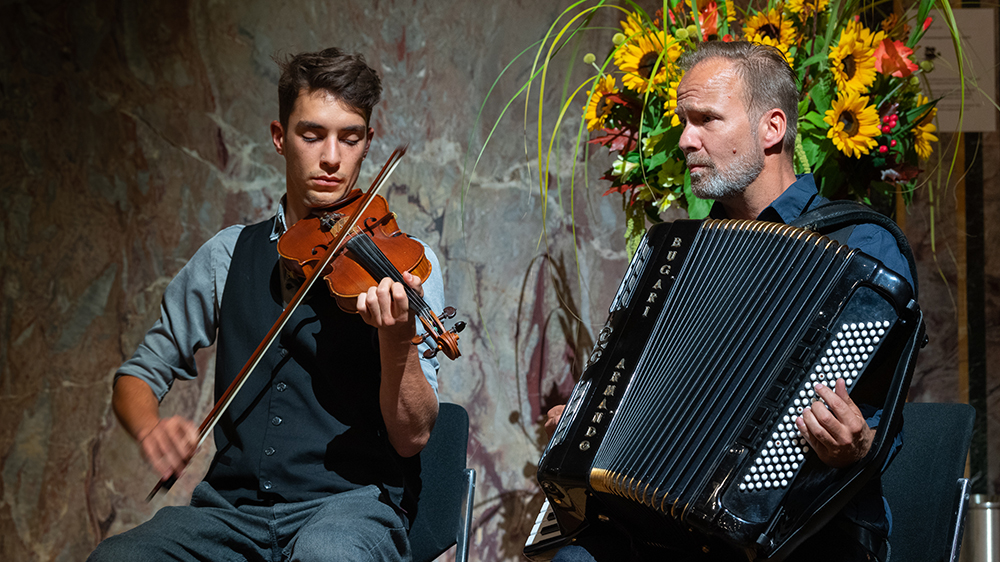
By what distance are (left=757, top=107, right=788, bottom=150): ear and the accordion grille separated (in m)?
0.31

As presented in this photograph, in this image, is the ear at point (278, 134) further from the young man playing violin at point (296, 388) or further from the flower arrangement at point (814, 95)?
the flower arrangement at point (814, 95)

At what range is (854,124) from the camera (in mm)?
1616

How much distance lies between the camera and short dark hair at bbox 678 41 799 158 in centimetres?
154

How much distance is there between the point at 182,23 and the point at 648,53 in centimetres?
129

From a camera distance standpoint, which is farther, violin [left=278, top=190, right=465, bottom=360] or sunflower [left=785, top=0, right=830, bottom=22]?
sunflower [left=785, top=0, right=830, bottom=22]

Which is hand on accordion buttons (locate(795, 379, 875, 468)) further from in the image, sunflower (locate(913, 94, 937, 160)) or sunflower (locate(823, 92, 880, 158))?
sunflower (locate(913, 94, 937, 160))

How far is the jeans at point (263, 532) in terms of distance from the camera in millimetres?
1311

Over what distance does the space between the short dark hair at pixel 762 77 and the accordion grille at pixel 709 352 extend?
34cm

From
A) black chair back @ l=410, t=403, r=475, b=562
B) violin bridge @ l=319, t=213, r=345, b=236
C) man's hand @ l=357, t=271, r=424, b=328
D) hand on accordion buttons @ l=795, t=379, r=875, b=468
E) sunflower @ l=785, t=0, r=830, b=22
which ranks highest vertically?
sunflower @ l=785, t=0, r=830, b=22

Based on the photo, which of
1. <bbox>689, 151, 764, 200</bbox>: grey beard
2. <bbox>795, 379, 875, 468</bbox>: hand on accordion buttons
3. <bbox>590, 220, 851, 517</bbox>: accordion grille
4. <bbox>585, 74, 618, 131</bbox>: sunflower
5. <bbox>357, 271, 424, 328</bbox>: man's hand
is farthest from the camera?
<bbox>585, 74, 618, 131</bbox>: sunflower

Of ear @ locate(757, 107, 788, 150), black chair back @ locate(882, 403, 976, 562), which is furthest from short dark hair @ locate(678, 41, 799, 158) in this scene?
black chair back @ locate(882, 403, 976, 562)

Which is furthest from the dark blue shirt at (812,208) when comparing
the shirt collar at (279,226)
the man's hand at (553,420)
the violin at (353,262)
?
the shirt collar at (279,226)

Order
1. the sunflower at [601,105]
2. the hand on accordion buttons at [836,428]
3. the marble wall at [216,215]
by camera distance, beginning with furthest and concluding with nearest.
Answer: the marble wall at [216,215] < the sunflower at [601,105] < the hand on accordion buttons at [836,428]

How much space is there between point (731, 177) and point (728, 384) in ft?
1.61
